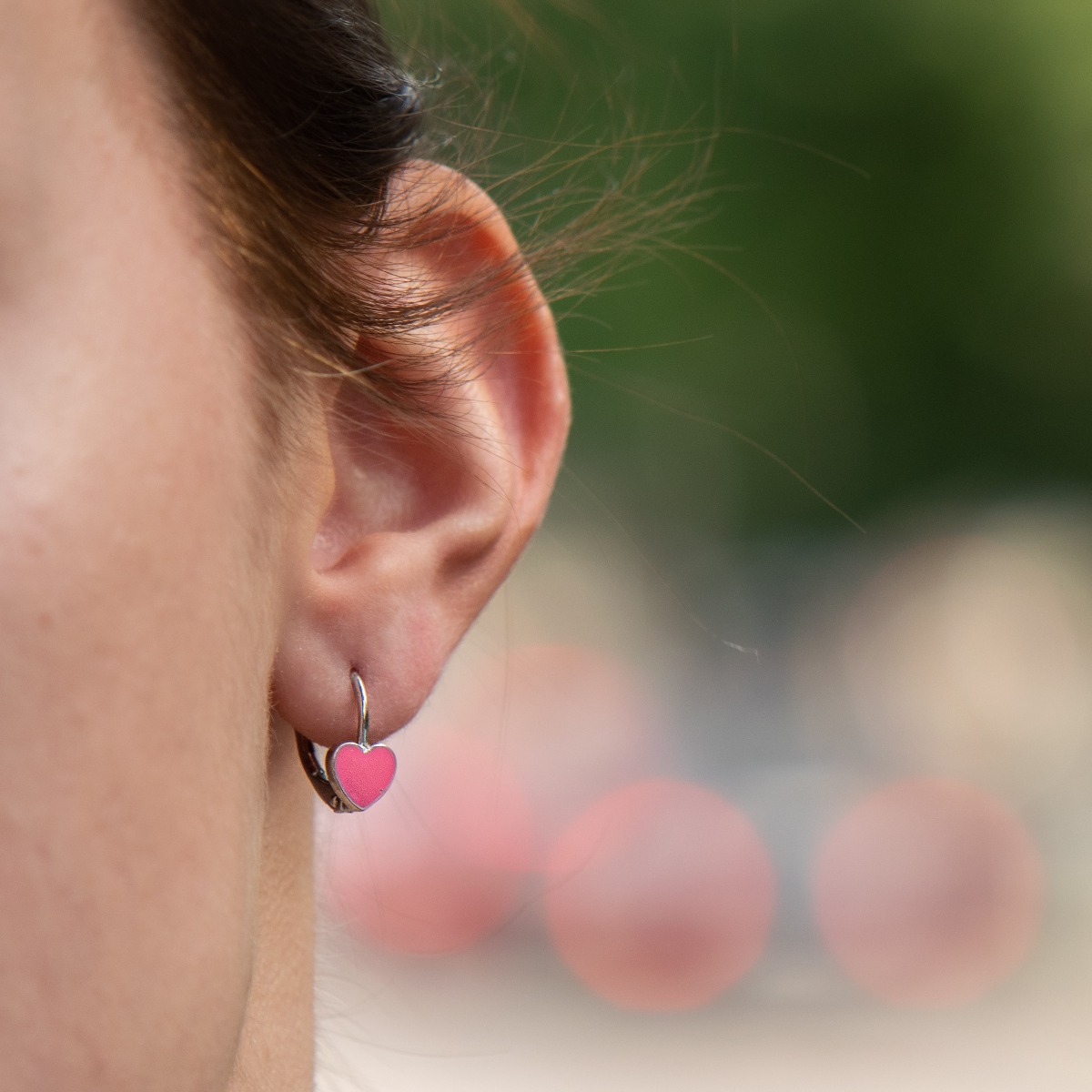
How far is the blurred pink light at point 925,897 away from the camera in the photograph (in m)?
8.48

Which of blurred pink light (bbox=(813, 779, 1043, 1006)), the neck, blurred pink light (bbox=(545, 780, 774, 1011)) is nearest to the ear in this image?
the neck

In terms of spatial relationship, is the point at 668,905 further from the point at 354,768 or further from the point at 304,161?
the point at 304,161

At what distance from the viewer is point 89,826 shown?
1.10 meters

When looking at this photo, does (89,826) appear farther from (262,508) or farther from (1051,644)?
(1051,644)

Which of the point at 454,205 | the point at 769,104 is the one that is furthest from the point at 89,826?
the point at 769,104

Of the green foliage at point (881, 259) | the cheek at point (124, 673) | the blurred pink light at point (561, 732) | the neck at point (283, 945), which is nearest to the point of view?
the cheek at point (124, 673)

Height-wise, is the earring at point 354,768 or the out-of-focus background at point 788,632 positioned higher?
the earring at point 354,768

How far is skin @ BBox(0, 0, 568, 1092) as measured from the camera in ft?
3.55

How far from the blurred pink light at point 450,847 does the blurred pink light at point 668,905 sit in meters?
0.31

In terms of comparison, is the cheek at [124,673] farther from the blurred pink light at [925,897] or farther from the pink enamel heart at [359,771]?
the blurred pink light at [925,897]

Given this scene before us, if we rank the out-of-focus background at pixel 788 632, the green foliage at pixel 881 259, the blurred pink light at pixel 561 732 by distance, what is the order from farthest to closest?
the green foliage at pixel 881 259 < the blurred pink light at pixel 561 732 < the out-of-focus background at pixel 788 632

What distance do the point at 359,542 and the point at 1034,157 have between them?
12323 millimetres

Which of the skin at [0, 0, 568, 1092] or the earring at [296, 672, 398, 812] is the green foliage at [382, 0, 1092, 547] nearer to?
the earring at [296, 672, 398, 812]

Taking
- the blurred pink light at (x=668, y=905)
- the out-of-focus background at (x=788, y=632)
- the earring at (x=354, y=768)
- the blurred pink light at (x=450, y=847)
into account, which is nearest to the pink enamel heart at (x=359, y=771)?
the earring at (x=354, y=768)
